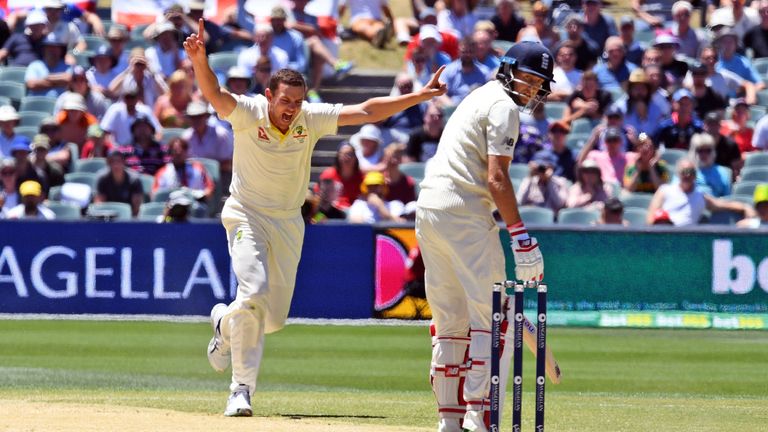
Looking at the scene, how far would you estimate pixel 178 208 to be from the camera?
55.8 ft

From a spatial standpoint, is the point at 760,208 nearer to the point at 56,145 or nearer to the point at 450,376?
the point at 56,145

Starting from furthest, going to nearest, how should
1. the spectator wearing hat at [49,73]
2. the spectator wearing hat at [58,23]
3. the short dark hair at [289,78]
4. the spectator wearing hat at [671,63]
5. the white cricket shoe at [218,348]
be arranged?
the spectator wearing hat at [58,23]
the spectator wearing hat at [49,73]
the spectator wearing hat at [671,63]
the white cricket shoe at [218,348]
the short dark hair at [289,78]

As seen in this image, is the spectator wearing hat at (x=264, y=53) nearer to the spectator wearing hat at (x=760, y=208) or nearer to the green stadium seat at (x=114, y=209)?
the green stadium seat at (x=114, y=209)

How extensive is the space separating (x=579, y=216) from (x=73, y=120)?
656cm

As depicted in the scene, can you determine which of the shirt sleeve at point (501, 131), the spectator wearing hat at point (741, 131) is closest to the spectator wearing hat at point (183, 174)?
the spectator wearing hat at point (741, 131)

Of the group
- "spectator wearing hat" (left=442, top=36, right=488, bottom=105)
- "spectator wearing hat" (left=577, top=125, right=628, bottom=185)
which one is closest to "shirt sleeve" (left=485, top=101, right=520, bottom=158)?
"spectator wearing hat" (left=577, top=125, right=628, bottom=185)

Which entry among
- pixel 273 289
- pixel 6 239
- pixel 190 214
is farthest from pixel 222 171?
pixel 273 289

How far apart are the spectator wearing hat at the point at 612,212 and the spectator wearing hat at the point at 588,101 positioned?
7.27 feet

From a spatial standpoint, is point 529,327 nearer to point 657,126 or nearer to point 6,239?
point 6,239

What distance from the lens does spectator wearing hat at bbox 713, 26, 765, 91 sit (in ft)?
66.3

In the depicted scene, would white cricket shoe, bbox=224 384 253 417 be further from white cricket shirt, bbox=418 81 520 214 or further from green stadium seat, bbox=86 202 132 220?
green stadium seat, bbox=86 202 132 220

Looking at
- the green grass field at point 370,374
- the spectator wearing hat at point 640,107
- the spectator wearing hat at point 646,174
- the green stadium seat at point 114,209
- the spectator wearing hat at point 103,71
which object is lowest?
the green grass field at point 370,374

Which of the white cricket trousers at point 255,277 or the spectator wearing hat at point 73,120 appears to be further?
the spectator wearing hat at point 73,120

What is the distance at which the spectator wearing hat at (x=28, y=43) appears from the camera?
68.9ft
